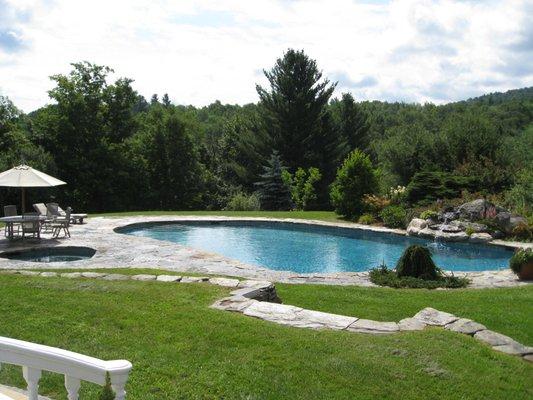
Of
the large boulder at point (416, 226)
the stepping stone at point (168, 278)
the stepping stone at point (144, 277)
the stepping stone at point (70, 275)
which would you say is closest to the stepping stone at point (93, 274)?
the stepping stone at point (70, 275)

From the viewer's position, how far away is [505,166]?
75.8 ft

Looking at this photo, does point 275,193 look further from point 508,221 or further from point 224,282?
point 224,282

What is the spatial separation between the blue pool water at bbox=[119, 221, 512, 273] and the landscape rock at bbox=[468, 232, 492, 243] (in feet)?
0.53

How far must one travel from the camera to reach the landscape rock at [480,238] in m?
15.3

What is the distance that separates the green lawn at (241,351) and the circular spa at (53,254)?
5482 mm

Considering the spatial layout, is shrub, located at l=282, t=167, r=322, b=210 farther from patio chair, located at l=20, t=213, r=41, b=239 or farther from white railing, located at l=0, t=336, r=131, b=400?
white railing, located at l=0, t=336, r=131, b=400

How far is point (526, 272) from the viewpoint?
10352 mm

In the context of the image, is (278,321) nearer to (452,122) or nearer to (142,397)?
(142,397)

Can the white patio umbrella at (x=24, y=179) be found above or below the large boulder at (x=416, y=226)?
above

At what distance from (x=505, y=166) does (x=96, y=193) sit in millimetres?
21350

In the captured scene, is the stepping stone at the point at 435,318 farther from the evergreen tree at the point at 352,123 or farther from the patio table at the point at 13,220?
the evergreen tree at the point at 352,123

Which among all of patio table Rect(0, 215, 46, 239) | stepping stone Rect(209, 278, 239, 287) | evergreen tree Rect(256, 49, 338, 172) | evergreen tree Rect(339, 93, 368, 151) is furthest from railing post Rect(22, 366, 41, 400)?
evergreen tree Rect(339, 93, 368, 151)

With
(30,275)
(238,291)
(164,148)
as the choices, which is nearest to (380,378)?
(238,291)

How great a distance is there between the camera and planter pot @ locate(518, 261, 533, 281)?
33.8 ft
